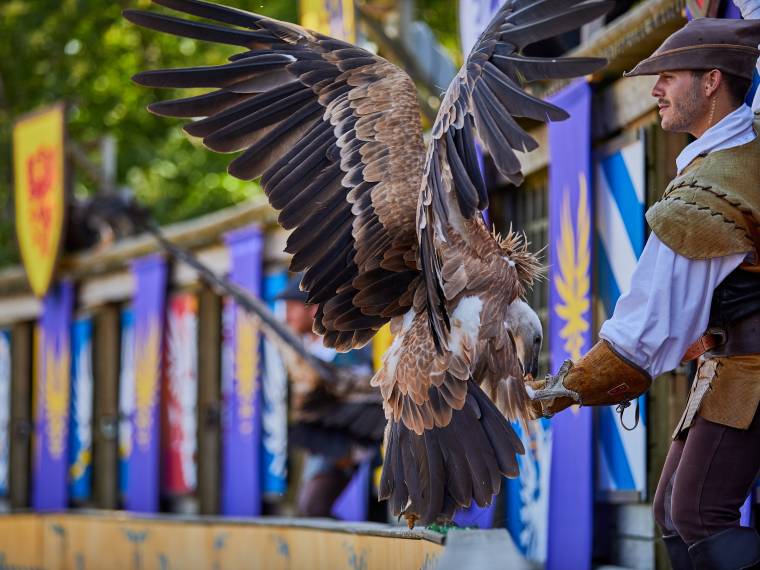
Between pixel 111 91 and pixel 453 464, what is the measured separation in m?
13.6

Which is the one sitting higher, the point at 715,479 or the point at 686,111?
the point at 686,111

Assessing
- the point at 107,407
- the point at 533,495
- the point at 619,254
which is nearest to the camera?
the point at 619,254

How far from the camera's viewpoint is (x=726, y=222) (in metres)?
2.84

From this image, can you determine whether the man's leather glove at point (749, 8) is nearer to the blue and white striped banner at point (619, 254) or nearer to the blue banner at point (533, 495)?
the blue and white striped banner at point (619, 254)

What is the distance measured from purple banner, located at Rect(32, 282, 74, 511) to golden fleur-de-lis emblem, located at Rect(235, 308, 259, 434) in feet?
10.7

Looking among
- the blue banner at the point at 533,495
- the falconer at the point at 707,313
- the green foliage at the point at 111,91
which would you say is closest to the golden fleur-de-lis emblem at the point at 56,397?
the green foliage at the point at 111,91

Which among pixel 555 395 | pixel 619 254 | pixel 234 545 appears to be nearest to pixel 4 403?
pixel 234 545

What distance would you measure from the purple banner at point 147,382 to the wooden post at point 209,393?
334 mm

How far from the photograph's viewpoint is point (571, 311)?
5.19 meters

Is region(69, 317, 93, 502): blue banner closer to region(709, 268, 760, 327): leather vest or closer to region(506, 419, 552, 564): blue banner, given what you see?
region(506, 419, 552, 564): blue banner

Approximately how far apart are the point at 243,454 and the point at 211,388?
3.48 feet

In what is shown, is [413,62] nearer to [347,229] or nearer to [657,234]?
[347,229]

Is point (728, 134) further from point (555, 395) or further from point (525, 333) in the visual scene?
point (525, 333)

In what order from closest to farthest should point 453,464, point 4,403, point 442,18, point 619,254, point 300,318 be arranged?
point 453,464, point 619,254, point 300,318, point 4,403, point 442,18
